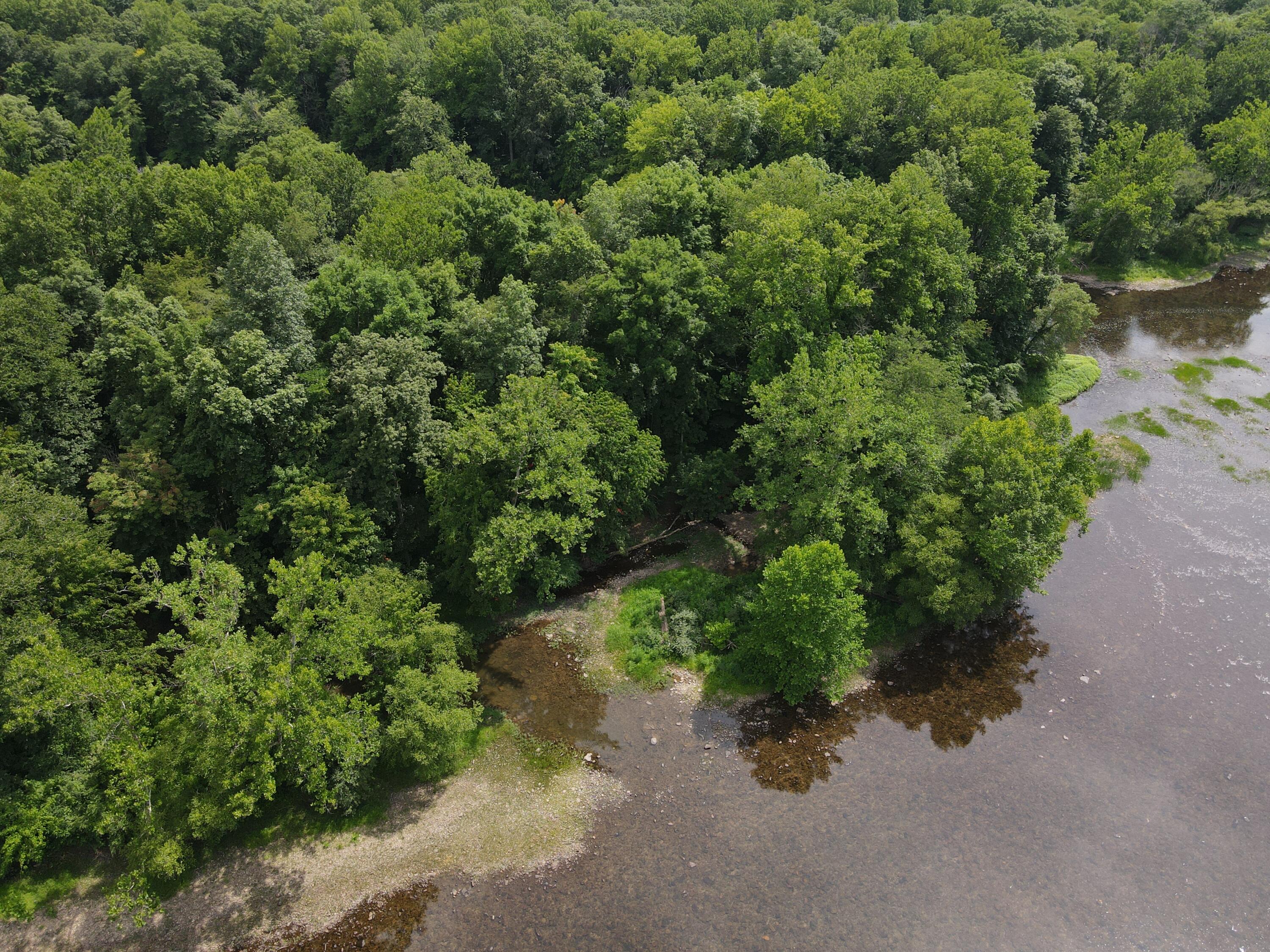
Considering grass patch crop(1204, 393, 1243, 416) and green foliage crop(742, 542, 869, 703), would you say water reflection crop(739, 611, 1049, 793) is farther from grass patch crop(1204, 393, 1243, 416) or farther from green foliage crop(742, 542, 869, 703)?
grass patch crop(1204, 393, 1243, 416)

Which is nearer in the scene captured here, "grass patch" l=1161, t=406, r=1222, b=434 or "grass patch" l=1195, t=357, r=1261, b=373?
"grass patch" l=1161, t=406, r=1222, b=434

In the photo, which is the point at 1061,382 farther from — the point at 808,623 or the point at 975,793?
the point at 975,793

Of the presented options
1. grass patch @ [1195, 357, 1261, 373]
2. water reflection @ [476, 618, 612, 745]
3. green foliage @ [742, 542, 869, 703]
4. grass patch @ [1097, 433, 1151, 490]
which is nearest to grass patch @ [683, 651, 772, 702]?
green foliage @ [742, 542, 869, 703]

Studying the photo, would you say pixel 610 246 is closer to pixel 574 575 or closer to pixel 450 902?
pixel 574 575

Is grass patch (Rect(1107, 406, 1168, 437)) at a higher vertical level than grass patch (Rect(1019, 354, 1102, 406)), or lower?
lower

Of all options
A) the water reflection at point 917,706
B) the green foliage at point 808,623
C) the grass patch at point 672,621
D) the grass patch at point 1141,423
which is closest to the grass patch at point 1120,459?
the grass patch at point 1141,423

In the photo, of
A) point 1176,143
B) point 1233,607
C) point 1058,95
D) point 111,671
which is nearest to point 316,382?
point 111,671
